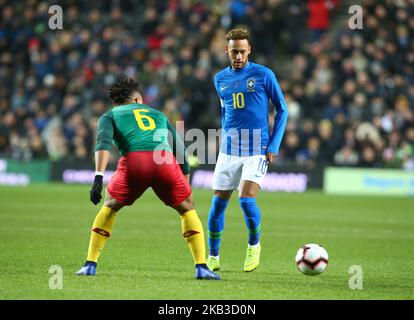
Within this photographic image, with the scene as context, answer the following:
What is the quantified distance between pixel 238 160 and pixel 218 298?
245 centimetres

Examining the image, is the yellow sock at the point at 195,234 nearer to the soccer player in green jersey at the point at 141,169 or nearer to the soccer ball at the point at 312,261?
the soccer player in green jersey at the point at 141,169

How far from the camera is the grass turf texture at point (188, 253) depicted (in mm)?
7238

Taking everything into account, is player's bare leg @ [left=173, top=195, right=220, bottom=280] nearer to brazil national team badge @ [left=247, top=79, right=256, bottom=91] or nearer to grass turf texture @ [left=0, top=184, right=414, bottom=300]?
grass turf texture @ [left=0, top=184, right=414, bottom=300]

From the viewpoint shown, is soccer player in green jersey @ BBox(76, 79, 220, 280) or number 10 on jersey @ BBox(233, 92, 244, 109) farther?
number 10 on jersey @ BBox(233, 92, 244, 109)

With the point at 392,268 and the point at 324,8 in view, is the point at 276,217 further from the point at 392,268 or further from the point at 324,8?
the point at 324,8

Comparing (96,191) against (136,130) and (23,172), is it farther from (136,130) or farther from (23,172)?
(23,172)

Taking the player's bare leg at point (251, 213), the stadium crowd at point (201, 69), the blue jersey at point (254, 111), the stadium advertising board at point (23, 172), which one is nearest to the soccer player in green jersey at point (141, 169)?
the player's bare leg at point (251, 213)

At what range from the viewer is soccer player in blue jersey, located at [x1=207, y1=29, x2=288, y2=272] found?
883cm

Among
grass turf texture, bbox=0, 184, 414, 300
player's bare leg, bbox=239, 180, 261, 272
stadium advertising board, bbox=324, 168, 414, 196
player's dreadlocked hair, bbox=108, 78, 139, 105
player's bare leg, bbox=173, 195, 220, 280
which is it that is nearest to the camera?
grass turf texture, bbox=0, 184, 414, 300

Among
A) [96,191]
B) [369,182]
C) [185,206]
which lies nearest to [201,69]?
[369,182]

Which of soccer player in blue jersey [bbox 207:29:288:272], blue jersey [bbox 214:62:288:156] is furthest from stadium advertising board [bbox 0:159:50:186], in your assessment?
blue jersey [bbox 214:62:288:156]

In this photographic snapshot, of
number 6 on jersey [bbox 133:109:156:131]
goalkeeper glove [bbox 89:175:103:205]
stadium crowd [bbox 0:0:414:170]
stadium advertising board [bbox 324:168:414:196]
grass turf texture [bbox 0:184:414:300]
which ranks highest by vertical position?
stadium crowd [bbox 0:0:414:170]

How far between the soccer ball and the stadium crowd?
13.5m

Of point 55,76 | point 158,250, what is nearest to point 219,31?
point 55,76
